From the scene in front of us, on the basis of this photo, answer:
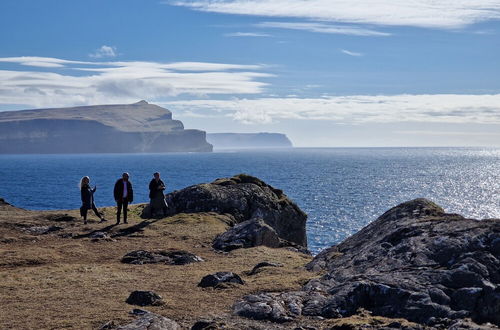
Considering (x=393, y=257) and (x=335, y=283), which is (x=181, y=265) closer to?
(x=335, y=283)

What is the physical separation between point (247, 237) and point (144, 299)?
12.0 meters

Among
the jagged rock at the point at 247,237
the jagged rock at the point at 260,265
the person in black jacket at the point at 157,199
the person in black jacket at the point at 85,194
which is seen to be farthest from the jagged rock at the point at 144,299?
the person in black jacket at the point at 157,199

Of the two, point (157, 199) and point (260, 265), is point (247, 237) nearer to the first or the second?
point (260, 265)

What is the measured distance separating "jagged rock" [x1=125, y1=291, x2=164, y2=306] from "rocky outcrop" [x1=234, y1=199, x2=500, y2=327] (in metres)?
2.25

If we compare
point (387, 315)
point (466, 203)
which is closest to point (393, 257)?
point (387, 315)

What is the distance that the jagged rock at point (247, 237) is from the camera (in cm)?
2579

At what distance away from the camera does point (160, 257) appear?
2173 centimetres

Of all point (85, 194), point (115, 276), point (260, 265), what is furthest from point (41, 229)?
point (260, 265)

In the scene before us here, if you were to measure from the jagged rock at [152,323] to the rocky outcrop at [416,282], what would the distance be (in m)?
2.13

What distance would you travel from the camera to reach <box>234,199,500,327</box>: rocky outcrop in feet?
45.5

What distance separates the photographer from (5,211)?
116 ft

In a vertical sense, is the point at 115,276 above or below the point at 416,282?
below

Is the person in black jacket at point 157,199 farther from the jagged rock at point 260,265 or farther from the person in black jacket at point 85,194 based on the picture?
the jagged rock at point 260,265

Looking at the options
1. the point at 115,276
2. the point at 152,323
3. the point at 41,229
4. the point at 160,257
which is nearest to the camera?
the point at 152,323
